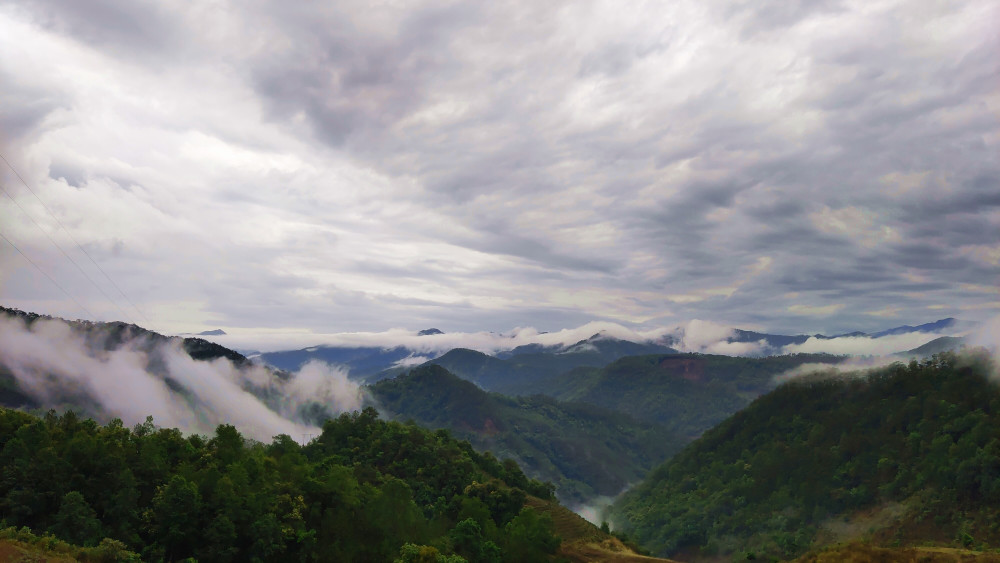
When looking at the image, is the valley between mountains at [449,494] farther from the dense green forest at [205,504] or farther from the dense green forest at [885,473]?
the dense green forest at [885,473]

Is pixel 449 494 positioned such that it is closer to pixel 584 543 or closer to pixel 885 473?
pixel 584 543

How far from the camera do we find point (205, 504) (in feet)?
168

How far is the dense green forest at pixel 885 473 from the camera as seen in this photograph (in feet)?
417

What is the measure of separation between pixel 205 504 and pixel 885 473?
174m

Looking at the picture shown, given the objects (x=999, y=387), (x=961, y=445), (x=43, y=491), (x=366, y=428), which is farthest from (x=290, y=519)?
(x=999, y=387)

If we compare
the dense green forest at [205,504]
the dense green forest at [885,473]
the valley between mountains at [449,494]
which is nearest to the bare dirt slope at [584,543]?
the valley between mountains at [449,494]

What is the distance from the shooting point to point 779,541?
503 ft

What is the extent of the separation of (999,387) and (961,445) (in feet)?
80.8

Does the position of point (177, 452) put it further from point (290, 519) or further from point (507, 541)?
point (507, 541)

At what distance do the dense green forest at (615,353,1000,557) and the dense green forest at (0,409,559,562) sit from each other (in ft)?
352

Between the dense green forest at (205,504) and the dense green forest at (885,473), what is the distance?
107300 mm

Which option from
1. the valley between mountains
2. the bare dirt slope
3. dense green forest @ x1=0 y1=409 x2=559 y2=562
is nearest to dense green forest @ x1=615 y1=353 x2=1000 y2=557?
the valley between mountains

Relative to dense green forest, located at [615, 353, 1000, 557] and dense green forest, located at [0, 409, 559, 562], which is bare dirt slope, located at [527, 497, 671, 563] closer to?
dense green forest, located at [0, 409, 559, 562]

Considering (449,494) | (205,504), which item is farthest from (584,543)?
(205,504)
